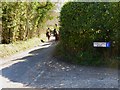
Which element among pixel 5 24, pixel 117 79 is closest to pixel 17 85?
pixel 117 79

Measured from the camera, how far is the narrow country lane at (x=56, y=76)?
312 inches

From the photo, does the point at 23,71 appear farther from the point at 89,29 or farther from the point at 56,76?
the point at 89,29

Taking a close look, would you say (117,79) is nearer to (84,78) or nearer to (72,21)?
(84,78)

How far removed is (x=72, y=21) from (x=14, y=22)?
7415mm

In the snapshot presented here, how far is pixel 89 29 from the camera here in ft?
34.2

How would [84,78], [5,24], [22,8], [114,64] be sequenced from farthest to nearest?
[22,8], [5,24], [114,64], [84,78]

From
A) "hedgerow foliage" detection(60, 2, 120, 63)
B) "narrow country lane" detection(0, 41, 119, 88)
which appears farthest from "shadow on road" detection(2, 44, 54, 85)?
"hedgerow foliage" detection(60, 2, 120, 63)

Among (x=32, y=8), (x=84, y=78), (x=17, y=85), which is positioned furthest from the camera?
(x=32, y=8)

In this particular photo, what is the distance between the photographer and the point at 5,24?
659 inches

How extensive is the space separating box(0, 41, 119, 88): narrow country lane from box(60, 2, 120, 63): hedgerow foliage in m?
0.74

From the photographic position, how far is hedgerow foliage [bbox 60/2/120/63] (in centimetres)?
995

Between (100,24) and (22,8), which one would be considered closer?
(100,24)

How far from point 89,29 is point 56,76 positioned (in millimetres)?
2731

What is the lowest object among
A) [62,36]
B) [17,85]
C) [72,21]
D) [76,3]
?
[17,85]
